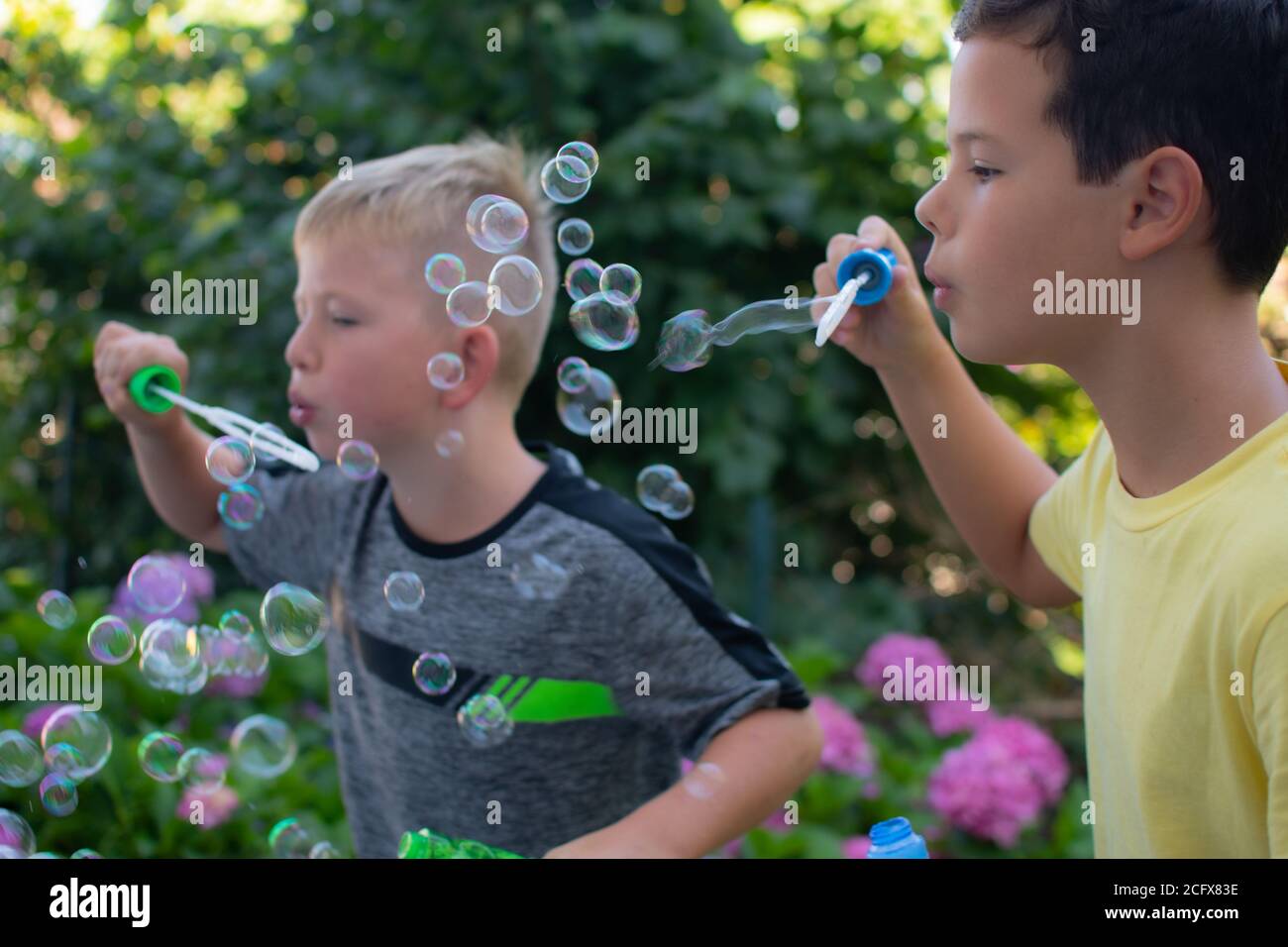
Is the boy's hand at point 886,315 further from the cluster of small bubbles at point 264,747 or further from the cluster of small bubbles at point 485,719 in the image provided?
the cluster of small bubbles at point 264,747

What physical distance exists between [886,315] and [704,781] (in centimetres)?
62

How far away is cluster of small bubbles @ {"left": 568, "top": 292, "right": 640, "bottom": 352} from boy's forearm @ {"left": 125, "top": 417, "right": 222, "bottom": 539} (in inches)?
24.0

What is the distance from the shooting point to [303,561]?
189 centimetres

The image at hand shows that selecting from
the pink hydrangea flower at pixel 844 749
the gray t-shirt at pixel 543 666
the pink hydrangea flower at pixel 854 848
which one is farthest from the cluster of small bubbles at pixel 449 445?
the pink hydrangea flower at pixel 844 749

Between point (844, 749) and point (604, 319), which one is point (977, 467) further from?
point (844, 749)

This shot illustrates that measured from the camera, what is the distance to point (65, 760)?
1762 mm

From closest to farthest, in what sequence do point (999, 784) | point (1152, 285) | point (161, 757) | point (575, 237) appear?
point (1152, 285) → point (161, 757) → point (575, 237) → point (999, 784)

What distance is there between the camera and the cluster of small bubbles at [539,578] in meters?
1.59

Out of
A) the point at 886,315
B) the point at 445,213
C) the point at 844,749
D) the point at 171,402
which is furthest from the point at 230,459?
the point at 844,749

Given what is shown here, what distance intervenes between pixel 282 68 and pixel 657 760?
2918mm

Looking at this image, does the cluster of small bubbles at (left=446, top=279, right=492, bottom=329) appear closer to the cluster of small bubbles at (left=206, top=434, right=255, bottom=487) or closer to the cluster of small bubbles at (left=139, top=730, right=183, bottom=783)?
the cluster of small bubbles at (left=206, top=434, right=255, bottom=487)

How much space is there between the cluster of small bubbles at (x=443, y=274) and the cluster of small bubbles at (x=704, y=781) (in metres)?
0.73
